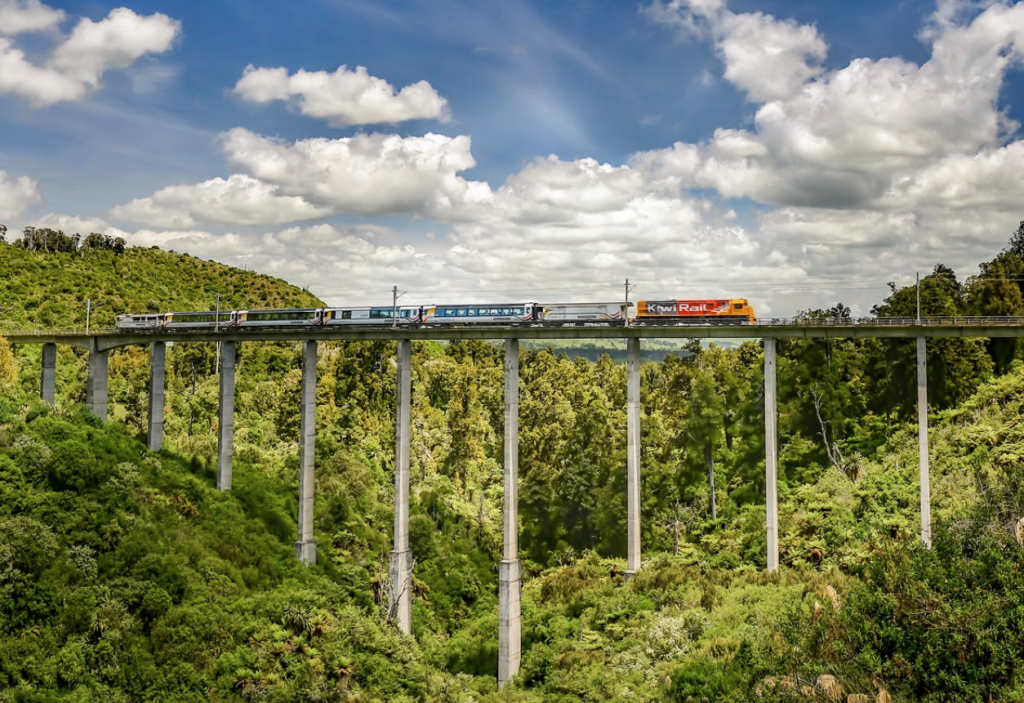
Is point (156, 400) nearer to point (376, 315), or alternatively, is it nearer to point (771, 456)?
point (376, 315)

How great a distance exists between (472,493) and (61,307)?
5540cm

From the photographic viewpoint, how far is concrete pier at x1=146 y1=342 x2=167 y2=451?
159 feet

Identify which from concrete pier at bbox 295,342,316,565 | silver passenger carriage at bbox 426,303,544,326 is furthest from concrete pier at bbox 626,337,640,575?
concrete pier at bbox 295,342,316,565

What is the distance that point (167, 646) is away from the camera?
31.8 meters

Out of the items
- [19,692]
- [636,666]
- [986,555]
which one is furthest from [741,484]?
[19,692]

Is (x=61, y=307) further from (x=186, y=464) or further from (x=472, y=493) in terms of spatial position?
(x=472, y=493)

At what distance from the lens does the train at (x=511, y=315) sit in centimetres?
3609

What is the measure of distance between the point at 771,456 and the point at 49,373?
2022 inches

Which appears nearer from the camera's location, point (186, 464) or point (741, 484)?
point (186, 464)

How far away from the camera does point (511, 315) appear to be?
38938 millimetres

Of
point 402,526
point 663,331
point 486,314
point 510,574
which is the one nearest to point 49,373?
point 402,526

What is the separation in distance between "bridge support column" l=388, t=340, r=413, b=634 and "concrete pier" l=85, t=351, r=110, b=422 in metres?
24.4

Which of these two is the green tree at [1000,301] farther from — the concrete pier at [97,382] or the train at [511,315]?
the concrete pier at [97,382]

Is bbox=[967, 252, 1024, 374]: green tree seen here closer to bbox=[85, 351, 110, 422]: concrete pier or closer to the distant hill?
bbox=[85, 351, 110, 422]: concrete pier
